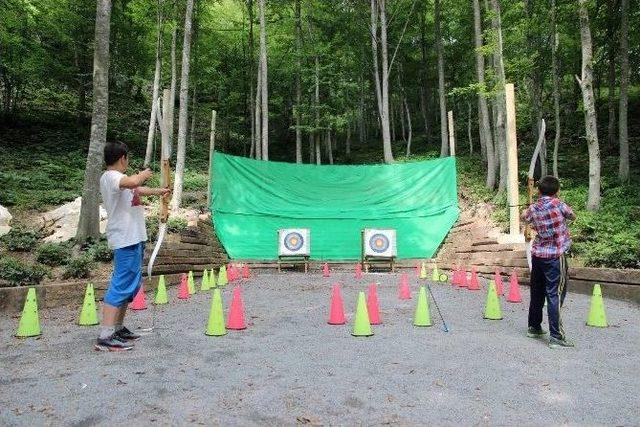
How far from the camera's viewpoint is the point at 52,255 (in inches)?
301

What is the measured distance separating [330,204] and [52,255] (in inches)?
331

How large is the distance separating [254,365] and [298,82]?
22690 mm

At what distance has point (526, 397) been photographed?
10.4ft

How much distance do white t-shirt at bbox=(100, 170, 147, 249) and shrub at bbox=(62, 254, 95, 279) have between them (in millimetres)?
3546

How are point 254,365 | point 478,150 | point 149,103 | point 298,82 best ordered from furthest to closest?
1. point 149,103
2. point 478,150
3. point 298,82
4. point 254,365

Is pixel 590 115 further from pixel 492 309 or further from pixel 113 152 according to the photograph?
pixel 113 152

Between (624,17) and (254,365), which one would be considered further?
(624,17)

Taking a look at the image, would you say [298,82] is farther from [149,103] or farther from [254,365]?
[254,365]

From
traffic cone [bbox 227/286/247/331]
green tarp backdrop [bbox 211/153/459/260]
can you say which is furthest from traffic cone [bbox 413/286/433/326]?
green tarp backdrop [bbox 211/153/459/260]

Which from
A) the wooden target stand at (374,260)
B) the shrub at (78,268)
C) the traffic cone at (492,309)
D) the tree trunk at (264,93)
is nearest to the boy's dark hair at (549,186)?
the traffic cone at (492,309)

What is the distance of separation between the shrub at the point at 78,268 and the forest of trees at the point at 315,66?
231 inches

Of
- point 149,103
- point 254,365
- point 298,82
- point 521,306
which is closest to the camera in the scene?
point 254,365

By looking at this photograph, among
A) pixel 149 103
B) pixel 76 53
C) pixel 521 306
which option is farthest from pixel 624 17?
pixel 149 103

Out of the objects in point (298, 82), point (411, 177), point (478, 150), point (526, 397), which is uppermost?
point (298, 82)
